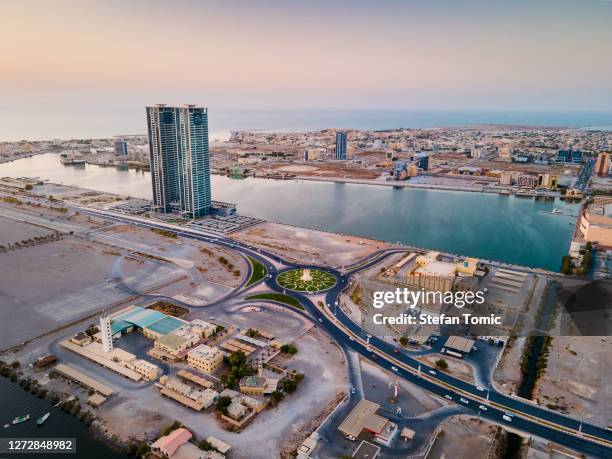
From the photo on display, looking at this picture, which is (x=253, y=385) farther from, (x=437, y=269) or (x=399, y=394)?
(x=437, y=269)

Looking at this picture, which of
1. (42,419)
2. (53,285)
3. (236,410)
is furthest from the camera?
(53,285)

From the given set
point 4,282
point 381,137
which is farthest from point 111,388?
point 381,137

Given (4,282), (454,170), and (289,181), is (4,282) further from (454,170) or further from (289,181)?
(454,170)

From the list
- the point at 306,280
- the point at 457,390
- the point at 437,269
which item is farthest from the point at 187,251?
the point at 457,390

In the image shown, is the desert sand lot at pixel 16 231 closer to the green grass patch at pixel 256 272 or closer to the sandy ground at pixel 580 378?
the green grass patch at pixel 256 272

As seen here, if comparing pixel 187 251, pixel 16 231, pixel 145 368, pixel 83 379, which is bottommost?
pixel 83 379

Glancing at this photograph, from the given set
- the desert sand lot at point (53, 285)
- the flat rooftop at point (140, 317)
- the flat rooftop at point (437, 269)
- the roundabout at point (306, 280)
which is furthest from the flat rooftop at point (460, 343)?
the desert sand lot at point (53, 285)
